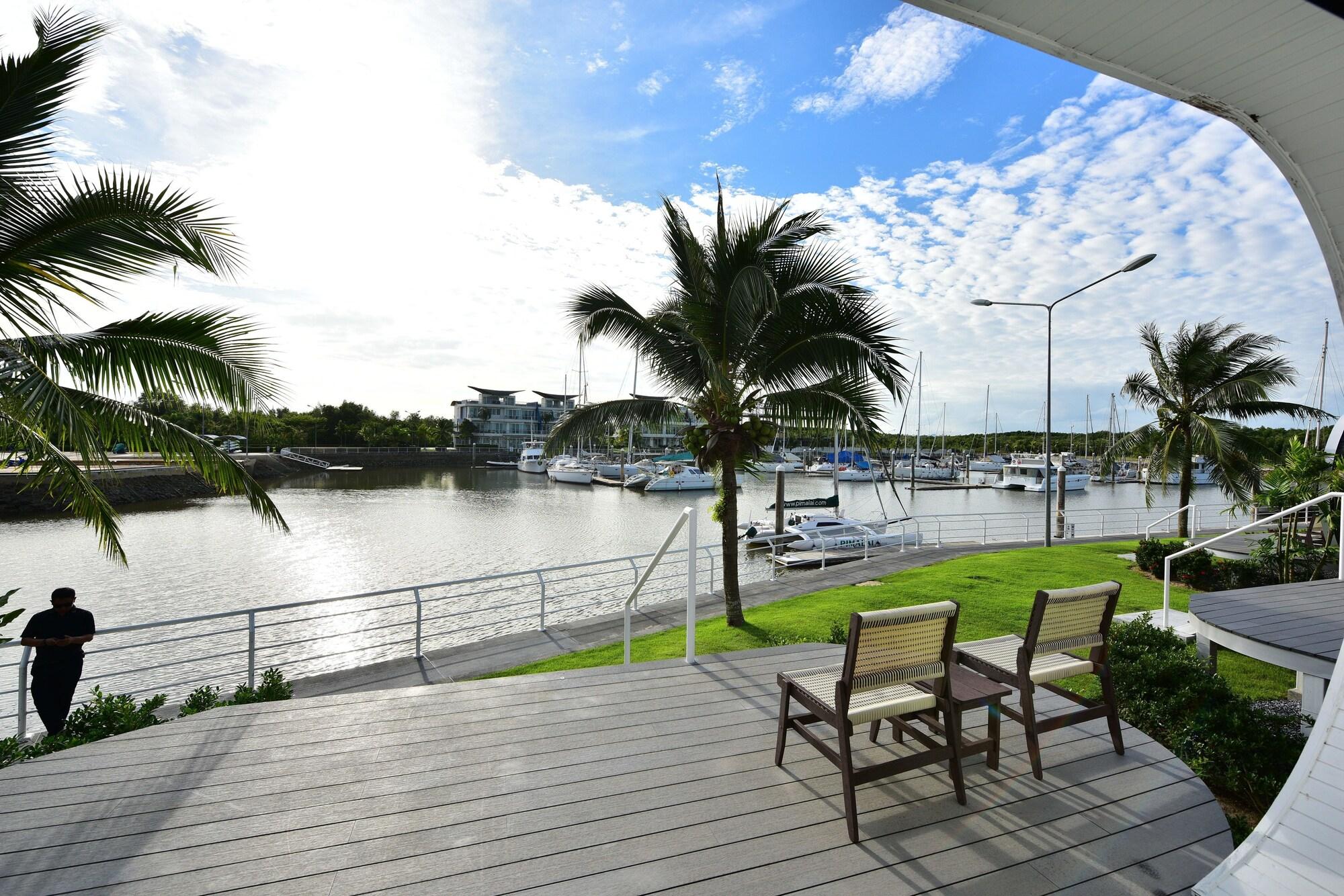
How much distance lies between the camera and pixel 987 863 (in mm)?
2551

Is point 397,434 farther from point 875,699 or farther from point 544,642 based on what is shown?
point 875,699

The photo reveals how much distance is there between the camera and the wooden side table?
3.08m

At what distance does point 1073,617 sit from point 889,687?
1.16 meters

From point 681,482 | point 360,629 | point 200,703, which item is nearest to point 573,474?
point 681,482

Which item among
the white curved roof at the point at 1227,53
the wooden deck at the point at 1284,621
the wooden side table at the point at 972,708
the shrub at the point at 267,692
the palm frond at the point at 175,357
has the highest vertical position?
the white curved roof at the point at 1227,53

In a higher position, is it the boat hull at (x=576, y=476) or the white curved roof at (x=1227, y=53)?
the white curved roof at (x=1227, y=53)

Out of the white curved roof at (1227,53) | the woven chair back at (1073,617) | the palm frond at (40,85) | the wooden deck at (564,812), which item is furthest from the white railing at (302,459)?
the white curved roof at (1227,53)

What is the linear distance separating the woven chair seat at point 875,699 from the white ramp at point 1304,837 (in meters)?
1.11

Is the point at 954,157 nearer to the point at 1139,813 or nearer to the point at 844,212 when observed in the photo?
the point at 844,212

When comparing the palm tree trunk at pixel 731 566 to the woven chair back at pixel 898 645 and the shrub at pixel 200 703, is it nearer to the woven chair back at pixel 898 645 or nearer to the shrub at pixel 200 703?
the shrub at pixel 200 703

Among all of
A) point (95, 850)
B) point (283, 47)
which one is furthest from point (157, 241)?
point (95, 850)

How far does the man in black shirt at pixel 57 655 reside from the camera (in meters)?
5.55

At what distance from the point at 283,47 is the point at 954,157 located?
1082cm

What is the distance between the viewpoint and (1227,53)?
8.34ft
